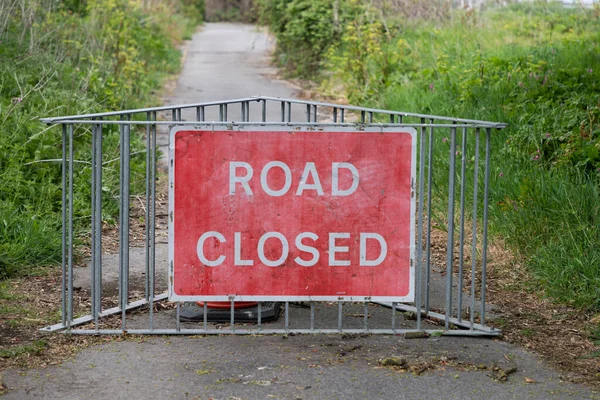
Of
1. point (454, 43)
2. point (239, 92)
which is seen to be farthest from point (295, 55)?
point (454, 43)

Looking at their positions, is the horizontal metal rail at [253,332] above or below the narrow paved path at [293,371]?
above

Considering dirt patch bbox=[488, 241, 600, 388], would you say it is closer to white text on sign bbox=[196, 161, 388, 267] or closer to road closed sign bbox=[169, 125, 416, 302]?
road closed sign bbox=[169, 125, 416, 302]

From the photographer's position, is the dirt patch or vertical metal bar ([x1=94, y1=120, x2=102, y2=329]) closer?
the dirt patch

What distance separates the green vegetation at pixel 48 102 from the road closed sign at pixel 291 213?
2.12 metres

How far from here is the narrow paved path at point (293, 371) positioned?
4477 millimetres

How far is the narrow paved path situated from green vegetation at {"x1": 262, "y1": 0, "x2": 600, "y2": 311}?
1.34 metres

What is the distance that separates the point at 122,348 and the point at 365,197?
5.18 ft

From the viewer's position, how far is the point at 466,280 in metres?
6.85

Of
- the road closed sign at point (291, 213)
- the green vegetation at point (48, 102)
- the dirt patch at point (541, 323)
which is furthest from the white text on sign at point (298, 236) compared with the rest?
the green vegetation at point (48, 102)

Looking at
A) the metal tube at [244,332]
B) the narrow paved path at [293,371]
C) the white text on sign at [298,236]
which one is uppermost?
the white text on sign at [298,236]

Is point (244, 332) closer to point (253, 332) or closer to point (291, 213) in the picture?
point (253, 332)

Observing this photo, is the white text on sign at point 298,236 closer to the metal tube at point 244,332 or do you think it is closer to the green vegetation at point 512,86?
the metal tube at point 244,332

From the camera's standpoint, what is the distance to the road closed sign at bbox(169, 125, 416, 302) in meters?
5.18

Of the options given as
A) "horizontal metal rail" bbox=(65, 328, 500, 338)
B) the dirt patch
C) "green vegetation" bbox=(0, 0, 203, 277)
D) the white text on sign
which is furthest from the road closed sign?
"green vegetation" bbox=(0, 0, 203, 277)
